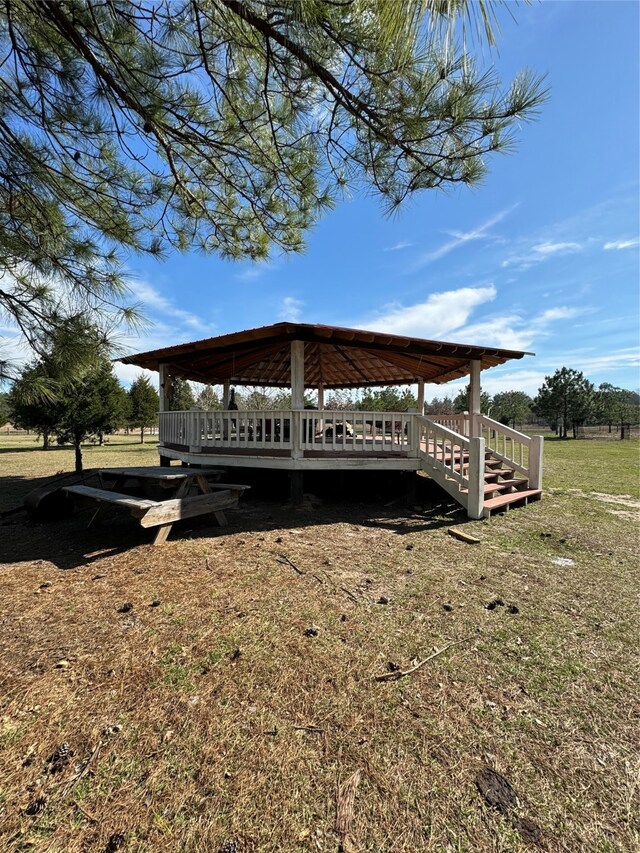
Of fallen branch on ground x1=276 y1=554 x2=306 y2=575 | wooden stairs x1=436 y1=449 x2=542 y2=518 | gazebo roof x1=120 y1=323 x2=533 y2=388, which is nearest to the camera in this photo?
fallen branch on ground x1=276 y1=554 x2=306 y2=575

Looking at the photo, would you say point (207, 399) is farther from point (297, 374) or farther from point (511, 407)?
point (511, 407)

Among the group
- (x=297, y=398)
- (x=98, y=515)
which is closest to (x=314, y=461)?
(x=297, y=398)

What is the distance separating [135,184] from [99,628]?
470cm

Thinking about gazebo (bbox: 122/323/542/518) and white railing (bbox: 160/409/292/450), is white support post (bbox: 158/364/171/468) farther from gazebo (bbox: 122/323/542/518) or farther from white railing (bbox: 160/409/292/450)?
white railing (bbox: 160/409/292/450)

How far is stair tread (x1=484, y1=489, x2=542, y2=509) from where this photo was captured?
6.21 metres

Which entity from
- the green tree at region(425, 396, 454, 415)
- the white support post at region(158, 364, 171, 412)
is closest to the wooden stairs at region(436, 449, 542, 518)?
the white support post at region(158, 364, 171, 412)

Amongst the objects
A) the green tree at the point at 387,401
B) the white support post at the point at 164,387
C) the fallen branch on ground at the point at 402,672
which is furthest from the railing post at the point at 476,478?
the green tree at the point at 387,401

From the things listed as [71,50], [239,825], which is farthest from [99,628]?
[71,50]

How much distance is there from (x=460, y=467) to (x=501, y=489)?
124 cm

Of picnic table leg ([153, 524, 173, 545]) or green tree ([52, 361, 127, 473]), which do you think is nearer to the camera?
picnic table leg ([153, 524, 173, 545])

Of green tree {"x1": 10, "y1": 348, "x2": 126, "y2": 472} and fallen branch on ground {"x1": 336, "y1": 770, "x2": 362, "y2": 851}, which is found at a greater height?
green tree {"x1": 10, "y1": 348, "x2": 126, "y2": 472}

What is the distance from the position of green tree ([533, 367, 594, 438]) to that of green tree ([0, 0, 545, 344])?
3674 cm

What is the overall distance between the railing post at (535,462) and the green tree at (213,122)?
5.38m

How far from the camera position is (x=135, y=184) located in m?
4.56
